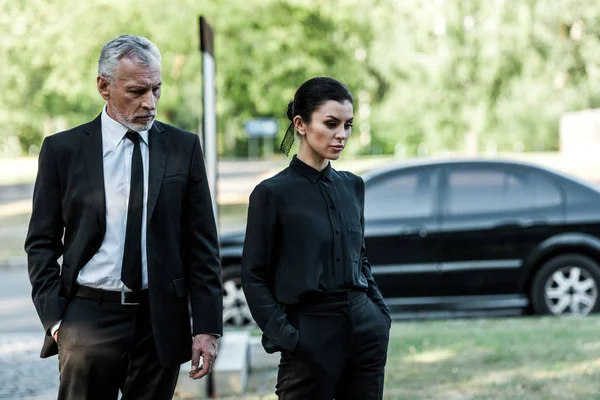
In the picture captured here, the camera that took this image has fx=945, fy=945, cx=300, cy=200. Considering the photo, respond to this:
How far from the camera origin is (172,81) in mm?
22344

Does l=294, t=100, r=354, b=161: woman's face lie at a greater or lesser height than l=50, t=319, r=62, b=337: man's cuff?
greater

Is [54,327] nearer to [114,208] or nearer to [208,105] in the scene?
[114,208]

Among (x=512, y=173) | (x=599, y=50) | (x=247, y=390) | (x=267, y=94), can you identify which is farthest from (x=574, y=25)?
(x=247, y=390)

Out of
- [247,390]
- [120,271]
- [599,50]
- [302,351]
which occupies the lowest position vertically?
[247,390]

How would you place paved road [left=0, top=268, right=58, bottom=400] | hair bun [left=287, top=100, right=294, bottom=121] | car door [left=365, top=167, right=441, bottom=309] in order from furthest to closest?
car door [left=365, top=167, right=441, bottom=309]
paved road [left=0, top=268, right=58, bottom=400]
hair bun [left=287, top=100, right=294, bottom=121]

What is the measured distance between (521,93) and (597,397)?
20408 millimetres

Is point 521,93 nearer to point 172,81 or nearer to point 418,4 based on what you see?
point 418,4

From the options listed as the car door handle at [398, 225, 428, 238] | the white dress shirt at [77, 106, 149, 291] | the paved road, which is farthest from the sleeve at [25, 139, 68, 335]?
the car door handle at [398, 225, 428, 238]

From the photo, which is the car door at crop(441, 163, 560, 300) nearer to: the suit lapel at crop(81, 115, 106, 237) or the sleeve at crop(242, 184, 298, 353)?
the sleeve at crop(242, 184, 298, 353)

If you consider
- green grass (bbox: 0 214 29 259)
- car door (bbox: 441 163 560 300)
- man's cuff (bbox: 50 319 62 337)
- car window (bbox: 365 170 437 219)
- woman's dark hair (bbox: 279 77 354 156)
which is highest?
woman's dark hair (bbox: 279 77 354 156)

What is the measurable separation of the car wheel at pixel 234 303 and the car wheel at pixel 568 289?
114 inches

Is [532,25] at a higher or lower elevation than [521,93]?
higher

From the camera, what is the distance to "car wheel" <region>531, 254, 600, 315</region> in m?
9.34

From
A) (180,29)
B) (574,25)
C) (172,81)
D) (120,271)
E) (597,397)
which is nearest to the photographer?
(120,271)
